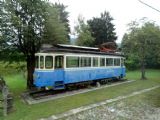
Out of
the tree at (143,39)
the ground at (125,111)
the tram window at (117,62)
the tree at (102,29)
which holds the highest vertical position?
the tree at (102,29)

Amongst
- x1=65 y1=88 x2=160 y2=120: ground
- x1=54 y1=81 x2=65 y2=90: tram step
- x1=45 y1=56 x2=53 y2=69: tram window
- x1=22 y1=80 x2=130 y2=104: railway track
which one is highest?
x1=45 y1=56 x2=53 y2=69: tram window

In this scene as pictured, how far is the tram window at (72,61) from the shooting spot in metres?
17.5

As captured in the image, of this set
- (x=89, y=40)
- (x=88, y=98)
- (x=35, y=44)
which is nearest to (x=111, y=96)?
(x=88, y=98)

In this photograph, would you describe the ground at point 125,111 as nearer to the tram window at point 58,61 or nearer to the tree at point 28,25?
the tram window at point 58,61

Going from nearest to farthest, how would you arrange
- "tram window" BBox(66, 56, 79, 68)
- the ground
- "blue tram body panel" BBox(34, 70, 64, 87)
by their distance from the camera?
the ground, "blue tram body panel" BBox(34, 70, 64, 87), "tram window" BBox(66, 56, 79, 68)

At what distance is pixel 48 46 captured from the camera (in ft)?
56.2

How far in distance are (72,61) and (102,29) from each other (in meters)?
27.8

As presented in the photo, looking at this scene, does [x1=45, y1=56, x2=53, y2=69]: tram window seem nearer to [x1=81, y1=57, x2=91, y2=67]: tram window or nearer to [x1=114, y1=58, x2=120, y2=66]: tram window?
[x1=81, y1=57, x2=91, y2=67]: tram window

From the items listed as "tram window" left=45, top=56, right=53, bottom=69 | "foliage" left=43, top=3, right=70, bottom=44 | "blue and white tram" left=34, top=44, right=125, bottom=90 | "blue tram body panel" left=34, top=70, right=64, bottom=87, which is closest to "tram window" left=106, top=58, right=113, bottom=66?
"blue and white tram" left=34, top=44, right=125, bottom=90

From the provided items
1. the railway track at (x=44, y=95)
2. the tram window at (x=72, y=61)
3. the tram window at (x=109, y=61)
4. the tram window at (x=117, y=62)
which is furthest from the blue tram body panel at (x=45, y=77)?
the tram window at (x=117, y=62)

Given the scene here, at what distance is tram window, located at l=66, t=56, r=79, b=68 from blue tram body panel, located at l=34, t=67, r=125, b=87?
0.34 m

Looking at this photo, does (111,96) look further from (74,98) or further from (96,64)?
(96,64)

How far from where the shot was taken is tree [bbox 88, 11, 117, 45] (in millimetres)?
44906

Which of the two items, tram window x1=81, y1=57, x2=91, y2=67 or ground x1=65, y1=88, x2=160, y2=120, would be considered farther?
tram window x1=81, y1=57, x2=91, y2=67
